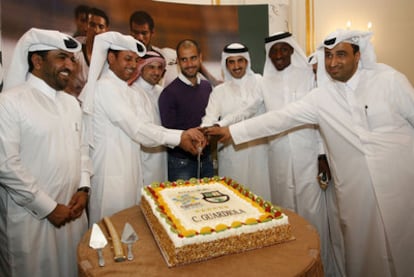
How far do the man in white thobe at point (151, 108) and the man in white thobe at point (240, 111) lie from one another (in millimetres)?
639

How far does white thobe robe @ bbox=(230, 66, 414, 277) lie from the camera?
280cm

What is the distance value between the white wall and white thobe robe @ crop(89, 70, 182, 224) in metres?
4.06

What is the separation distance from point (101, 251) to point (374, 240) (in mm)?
2336

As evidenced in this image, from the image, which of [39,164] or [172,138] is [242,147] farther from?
[39,164]

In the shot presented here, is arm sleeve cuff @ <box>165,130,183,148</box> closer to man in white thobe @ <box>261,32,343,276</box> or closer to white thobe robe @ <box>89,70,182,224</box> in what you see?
white thobe robe @ <box>89,70,182,224</box>

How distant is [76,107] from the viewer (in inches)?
113

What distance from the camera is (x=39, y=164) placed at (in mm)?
2467

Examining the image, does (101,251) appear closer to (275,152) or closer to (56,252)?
(56,252)

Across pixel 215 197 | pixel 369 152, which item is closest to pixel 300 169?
pixel 369 152

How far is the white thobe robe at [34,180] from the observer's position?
233cm

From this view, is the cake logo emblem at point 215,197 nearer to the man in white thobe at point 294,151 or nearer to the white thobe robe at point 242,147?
the man in white thobe at point 294,151

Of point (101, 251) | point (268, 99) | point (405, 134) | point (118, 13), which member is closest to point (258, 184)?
point (268, 99)

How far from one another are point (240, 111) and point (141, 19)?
2.05 metres

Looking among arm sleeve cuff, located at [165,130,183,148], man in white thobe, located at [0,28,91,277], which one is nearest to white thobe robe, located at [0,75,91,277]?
man in white thobe, located at [0,28,91,277]
